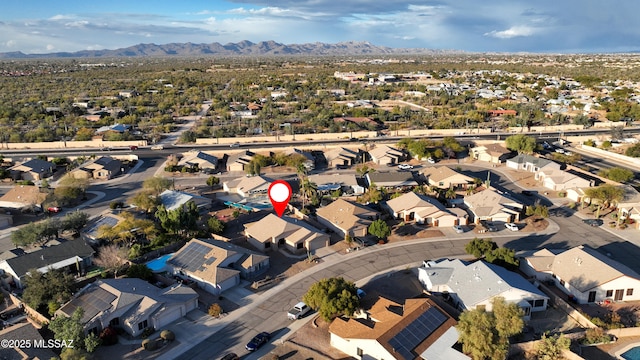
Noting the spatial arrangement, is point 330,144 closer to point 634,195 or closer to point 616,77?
point 634,195

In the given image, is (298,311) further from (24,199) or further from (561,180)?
(561,180)

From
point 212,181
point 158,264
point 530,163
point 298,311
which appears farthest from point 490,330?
point 530,163

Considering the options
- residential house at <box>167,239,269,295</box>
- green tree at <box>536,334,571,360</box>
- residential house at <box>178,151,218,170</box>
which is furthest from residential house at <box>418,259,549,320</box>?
residential house at <box>178,151,218,170</box>

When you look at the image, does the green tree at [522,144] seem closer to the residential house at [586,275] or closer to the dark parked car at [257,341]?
the residential house at [586,275]

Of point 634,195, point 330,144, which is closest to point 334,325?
point 634,195

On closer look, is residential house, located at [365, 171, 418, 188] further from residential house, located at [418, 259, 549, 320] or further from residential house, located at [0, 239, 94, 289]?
residential house, located at [0, 239, 94, 289]
